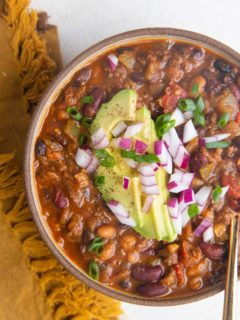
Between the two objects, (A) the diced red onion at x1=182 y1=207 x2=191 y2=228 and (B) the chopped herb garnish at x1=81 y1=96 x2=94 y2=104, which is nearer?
(B) the chopped herb garnish at x1=81 y1=96 x2=94 y2=104

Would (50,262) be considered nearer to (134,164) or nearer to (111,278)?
A: (111,278)

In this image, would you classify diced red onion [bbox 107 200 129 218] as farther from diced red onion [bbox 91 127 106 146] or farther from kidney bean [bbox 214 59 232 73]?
kidney bean [bbox 214 59 232 73]

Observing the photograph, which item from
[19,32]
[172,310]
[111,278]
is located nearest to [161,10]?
[19,32]

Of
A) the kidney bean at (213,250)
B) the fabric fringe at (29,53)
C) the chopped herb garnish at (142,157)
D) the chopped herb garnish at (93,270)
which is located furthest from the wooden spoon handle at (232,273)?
the fabric fringe at (29,53)

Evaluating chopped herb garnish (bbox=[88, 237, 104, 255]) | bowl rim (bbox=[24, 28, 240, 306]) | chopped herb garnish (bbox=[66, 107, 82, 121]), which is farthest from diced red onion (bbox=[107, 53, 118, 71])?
chopped herb garnish (bbox=[88, 237, 104, 255])

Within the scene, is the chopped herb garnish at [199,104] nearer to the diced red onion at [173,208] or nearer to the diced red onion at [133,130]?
the diced red onion at [133,130]

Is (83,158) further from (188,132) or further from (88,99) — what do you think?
(188,132)
